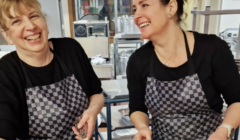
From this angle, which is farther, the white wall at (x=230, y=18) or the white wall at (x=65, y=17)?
the white wall at (x=65, y=17)

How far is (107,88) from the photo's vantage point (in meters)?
1.54

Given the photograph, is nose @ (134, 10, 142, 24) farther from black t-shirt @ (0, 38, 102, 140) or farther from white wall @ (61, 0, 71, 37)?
white wall @ (61, 0, 71, 37)

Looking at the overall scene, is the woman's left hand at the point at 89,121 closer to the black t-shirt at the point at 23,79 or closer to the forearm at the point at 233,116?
the black t-shirt at the point at 23,79

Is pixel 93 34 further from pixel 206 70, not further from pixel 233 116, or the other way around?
pixel 233 116

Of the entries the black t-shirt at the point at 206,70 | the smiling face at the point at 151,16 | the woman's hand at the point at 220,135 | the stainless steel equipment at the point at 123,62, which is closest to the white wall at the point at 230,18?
the stainless steel equipment at the point at 123,62

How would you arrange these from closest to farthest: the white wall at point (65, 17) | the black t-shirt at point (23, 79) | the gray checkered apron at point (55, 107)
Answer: the black t-shirt at point (23, 79), the gray checkered apron at point (55, 107), the white wall at point (65, 17)

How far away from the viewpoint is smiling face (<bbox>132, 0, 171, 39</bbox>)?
95 centimetres

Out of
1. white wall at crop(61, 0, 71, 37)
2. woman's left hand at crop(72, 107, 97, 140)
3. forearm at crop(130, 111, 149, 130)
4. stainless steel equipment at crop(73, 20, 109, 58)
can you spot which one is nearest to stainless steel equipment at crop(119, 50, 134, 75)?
stainless steel equipment at crop(73, 20, 109, 58)

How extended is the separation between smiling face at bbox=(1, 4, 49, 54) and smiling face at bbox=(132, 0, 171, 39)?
1.43 feet

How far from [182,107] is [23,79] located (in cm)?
75

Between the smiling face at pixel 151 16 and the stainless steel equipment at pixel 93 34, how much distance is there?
1.87 metres

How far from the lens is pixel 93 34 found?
9.36 feet

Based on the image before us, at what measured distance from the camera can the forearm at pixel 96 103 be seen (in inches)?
42.2

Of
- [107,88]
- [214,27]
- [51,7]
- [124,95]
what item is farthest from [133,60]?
[51,7]
